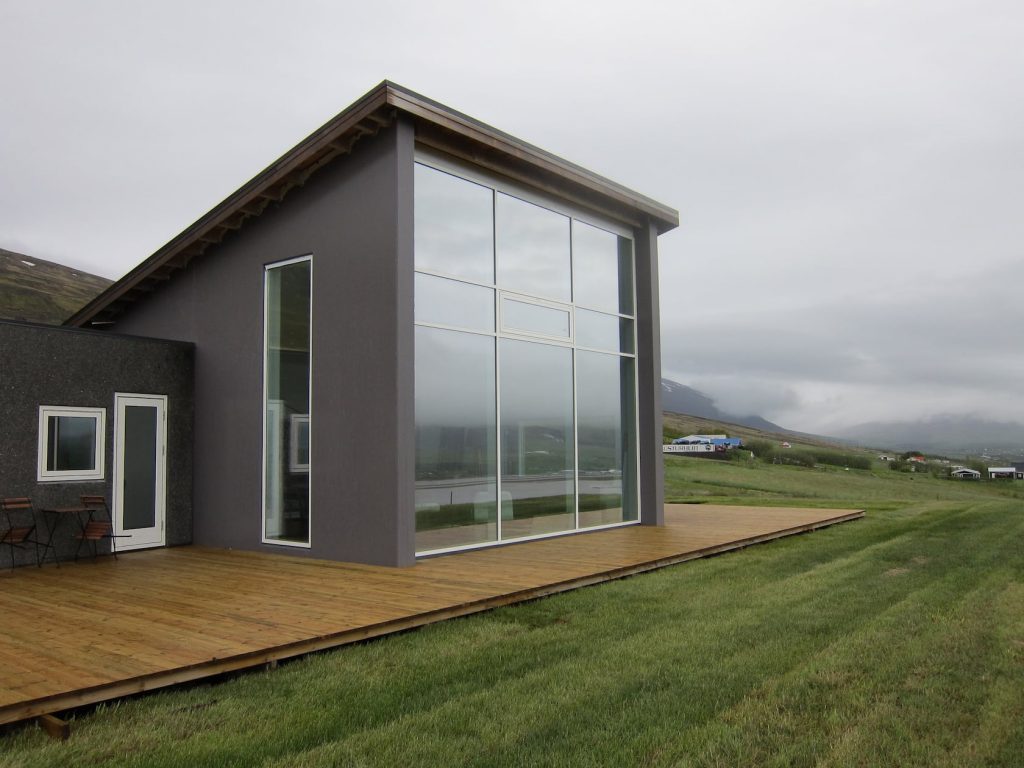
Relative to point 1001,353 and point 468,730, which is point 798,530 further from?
point 1001,353

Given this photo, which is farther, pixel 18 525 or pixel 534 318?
pixel 534 318

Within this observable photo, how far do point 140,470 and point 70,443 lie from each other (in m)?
0.83

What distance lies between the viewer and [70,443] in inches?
322

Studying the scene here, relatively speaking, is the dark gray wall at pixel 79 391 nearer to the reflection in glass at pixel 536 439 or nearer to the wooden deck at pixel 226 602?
the wooden deck at pixel 226 602

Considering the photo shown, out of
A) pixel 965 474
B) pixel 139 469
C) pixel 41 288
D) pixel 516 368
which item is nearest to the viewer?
pixel 516 368

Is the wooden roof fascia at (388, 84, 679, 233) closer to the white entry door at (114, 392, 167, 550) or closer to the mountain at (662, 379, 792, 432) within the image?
the white entry door at (114, 392, 167, 550)

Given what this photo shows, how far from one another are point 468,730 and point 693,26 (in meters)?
Result: 12.3

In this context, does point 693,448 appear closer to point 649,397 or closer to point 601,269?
point 649,397

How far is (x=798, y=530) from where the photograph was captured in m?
10.2

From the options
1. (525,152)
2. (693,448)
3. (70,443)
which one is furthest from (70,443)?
(693,448)

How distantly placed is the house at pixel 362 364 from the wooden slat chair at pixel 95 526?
0.17 metres

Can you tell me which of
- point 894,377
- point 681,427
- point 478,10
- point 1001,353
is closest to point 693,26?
point 478,10

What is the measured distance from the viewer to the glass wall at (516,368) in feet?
25.5

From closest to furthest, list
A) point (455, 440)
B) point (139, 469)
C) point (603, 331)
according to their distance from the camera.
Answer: point (455, 440)
point (139, 469)
point (603, 331)
